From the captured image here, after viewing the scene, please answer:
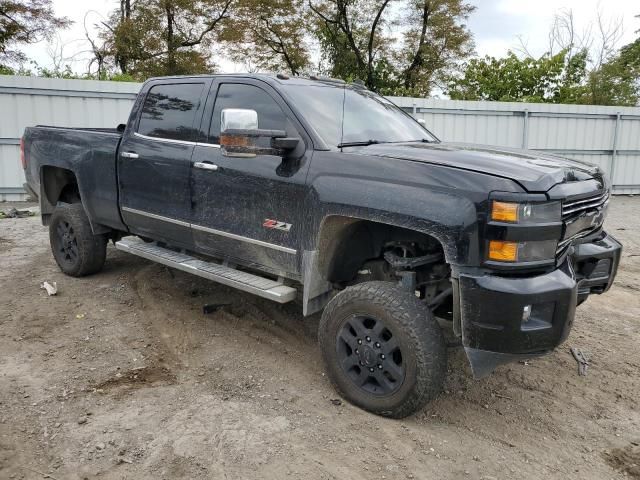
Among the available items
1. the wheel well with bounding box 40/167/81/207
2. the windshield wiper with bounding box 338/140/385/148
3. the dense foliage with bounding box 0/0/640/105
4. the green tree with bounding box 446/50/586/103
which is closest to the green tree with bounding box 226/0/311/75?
the dense foliage with bounding box 0/0/640/105

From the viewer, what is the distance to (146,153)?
4754mm

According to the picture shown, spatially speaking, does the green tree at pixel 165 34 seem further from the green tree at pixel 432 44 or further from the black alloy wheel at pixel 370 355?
the black alloy wheel at pixel 370 355

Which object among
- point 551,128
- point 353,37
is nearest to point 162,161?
point 551,128

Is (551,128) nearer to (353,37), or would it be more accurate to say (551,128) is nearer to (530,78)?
(530,78)

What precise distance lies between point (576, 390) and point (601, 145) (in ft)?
39.3

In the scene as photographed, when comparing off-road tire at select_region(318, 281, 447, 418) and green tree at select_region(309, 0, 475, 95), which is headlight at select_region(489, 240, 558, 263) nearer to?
off-road tire at select_region(318, 281, 447, 418)

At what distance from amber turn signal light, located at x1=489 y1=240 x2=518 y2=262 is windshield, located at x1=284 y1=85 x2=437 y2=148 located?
1300mm

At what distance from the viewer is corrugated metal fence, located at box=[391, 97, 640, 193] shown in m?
13.0

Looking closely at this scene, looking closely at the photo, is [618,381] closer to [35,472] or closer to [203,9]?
[35,472]

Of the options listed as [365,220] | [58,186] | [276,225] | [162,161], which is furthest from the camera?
[58,186]

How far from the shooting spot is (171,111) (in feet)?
15.6

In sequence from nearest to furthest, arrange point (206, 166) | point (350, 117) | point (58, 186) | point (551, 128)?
point (350, 117) → point (206, 166) → point (58, 186) → point (551, 128)

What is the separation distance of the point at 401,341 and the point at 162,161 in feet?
8.33

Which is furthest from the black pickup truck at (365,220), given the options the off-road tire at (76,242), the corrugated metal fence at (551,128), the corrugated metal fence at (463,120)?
the corrugated metal fence at (551,128)
